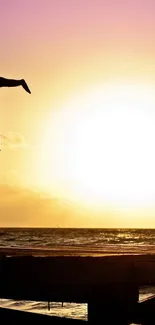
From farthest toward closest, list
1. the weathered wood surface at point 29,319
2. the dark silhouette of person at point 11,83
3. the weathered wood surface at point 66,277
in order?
the dark silhouette of person at point 11,83 → the weathered wood surface at point 66,277 → the weathered wood surface at point 29,319

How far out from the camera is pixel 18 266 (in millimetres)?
5410

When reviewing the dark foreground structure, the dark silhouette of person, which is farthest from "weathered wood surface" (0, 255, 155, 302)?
the dark silhouette of person

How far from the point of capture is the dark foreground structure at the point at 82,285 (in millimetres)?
5141

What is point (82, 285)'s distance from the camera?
17.1ft

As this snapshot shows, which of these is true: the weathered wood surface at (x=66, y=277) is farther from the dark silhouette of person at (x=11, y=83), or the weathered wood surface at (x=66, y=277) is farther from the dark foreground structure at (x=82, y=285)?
the dark silhouette of person at (x=11, y=83)

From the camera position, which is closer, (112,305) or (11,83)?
(112,305)

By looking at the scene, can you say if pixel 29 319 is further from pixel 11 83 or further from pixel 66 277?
pixel 11 83

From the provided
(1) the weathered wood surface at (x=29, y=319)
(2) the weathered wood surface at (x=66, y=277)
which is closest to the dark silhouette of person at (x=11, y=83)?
(2) the weathered wood surface at (x=66, y=277)

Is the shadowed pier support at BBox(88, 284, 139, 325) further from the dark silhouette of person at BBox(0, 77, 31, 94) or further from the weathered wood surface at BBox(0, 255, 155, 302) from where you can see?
the dark silhouette of person at BBox(0, 77, 31, 94)

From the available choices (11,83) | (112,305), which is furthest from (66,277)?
(11,83)

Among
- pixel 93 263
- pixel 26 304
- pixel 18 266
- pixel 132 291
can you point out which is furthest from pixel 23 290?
pixel 26 304

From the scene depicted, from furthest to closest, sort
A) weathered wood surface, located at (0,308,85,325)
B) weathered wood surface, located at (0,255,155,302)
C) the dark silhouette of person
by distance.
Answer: the dark silhouette of person → weathered wood surface, located at (0,255,155,302) → weathered wood surface, located at (0,308,85,325)

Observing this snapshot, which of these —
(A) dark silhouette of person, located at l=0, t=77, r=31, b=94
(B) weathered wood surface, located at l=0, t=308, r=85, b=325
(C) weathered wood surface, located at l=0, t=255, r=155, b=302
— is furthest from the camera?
(A) dark silhouette of person, located at l=0, t=77, r=31, b=94

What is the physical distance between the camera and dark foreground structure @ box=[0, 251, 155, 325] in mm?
5141
